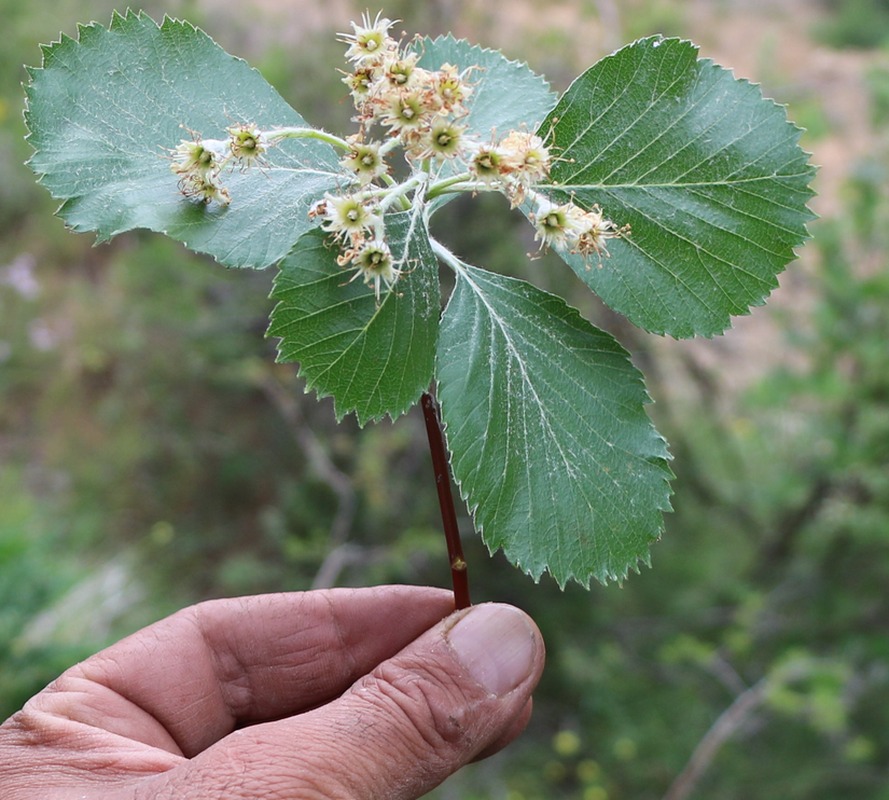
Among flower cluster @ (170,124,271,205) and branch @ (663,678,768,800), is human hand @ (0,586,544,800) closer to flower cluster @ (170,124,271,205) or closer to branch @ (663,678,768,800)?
flower cluster @ (170,124,271,205)

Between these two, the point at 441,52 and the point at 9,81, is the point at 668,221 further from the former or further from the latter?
the point at 9,81

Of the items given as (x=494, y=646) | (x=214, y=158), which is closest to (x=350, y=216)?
(x=214, y=158)

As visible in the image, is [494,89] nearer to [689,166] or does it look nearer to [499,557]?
[689,166]

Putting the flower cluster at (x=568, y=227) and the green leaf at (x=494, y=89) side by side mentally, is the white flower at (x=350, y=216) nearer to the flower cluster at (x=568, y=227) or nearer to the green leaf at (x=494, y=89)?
the flower cluster at (x=568, y=227)

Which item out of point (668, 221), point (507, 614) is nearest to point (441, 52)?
point (668, 221)

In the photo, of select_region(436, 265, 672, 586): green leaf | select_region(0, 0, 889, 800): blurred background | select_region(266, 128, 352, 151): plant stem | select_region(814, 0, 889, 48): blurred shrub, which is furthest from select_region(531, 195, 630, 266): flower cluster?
select_region(814, 0, 889, 48): blurred shrub

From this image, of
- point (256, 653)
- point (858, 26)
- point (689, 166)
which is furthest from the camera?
point (858, 26)
